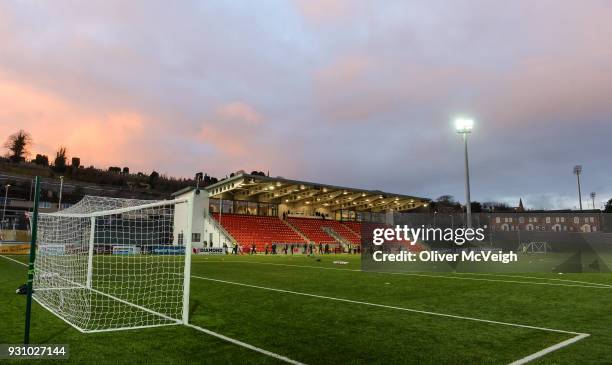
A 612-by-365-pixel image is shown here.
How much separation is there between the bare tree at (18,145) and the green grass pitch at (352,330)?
450ft

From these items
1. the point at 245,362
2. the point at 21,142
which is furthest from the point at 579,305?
the point at 21,142

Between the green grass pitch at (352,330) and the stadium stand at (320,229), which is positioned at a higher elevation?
the stadium stand at (320,229)

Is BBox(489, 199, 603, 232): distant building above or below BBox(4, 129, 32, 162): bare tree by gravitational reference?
below

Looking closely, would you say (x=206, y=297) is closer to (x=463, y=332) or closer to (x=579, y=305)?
(x=463, y=332)

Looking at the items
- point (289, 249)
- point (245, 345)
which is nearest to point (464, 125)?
point (245, 345)

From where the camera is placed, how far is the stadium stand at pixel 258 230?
49.4m

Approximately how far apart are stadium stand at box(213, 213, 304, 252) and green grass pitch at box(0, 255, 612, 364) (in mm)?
38094

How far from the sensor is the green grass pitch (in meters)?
5.14

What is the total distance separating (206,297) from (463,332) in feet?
21.6

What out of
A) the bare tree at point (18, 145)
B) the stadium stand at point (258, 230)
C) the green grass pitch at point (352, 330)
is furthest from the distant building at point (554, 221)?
the bare tree at point (18, 145)

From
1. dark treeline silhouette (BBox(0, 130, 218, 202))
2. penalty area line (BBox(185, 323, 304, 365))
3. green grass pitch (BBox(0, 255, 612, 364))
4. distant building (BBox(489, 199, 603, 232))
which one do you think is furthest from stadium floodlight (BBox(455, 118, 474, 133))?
dark treeline silhouette (BBox(0, 130, 218, 202))

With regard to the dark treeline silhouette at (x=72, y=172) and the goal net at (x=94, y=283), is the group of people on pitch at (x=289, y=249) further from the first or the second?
the dark treeline silhouette at (x=72, y=172)

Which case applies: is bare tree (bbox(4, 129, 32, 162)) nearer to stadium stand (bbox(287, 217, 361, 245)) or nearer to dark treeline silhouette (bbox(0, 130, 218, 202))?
dark treeline silhouette (bbox(0, 130, 218, 202))

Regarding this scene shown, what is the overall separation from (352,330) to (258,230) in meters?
46.8
